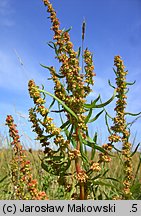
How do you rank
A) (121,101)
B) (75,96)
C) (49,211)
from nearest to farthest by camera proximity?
1. (49,211)
2. (75,96)
3. (121,101)

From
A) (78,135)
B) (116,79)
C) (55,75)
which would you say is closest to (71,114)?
(78,135)

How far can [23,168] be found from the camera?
1163 mm

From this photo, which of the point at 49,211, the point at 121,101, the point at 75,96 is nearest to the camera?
the point at 49,211

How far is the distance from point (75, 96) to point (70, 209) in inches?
16.8

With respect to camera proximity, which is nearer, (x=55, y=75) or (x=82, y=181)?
(x=82, y=181)

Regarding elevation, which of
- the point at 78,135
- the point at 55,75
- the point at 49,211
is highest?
the point at 55,75

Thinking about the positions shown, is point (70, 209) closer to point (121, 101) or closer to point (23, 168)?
point (23, 168)

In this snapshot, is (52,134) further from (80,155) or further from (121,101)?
(121,101)

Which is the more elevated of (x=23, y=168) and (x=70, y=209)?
(x=23, y=168)

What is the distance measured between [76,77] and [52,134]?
0.24 meters

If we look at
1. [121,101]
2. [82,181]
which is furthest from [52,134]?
[121,101]

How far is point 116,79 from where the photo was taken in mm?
1403

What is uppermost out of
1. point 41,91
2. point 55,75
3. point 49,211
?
point 55,75

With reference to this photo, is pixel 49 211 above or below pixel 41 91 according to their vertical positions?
below
